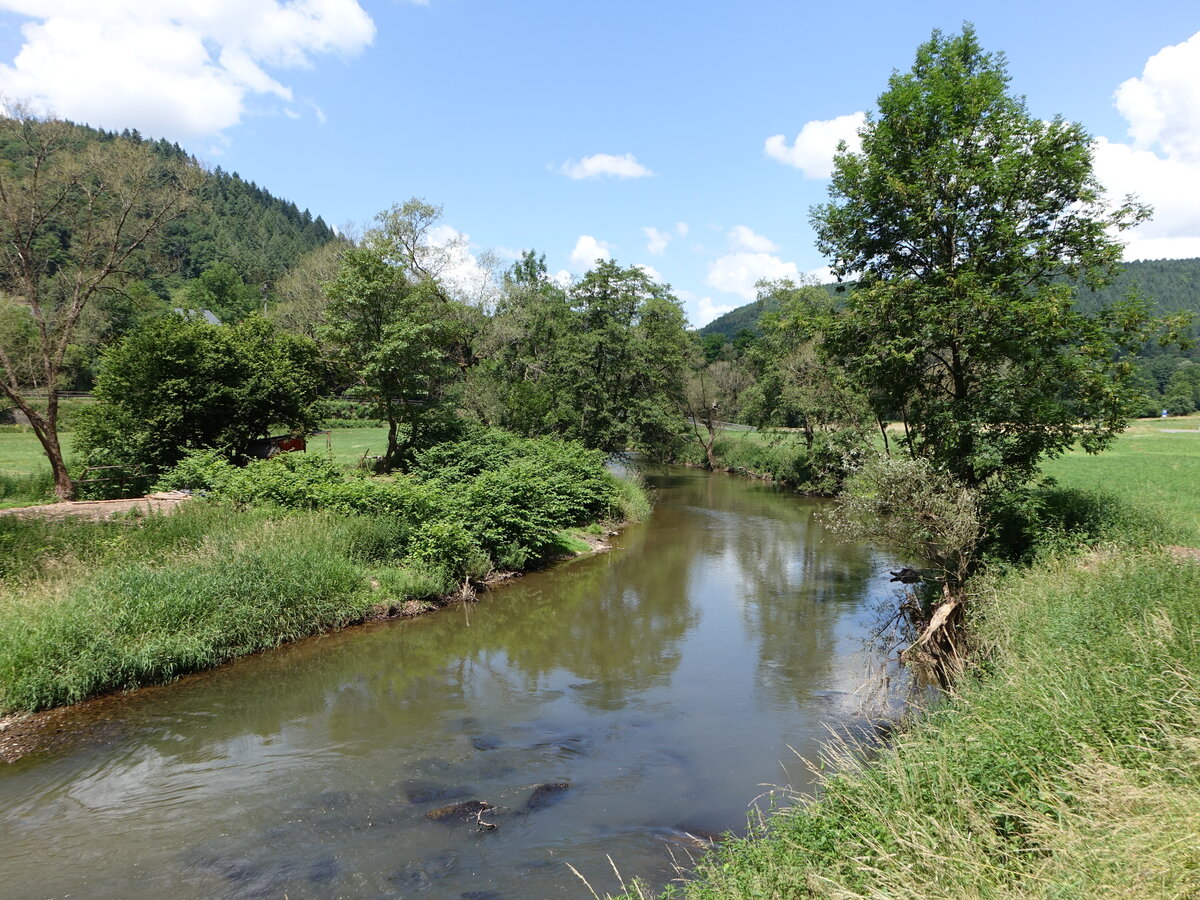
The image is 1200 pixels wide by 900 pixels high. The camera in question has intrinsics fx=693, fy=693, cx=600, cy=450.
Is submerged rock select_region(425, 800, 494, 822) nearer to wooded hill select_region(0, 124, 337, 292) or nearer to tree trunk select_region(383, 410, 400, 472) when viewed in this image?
tree trunk select_region(383, 410, 400, 472)

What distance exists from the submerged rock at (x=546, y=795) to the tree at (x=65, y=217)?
1811 centimetres

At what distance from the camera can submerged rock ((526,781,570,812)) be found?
Result: 28.1 ft

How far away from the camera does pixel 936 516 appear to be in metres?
12.7

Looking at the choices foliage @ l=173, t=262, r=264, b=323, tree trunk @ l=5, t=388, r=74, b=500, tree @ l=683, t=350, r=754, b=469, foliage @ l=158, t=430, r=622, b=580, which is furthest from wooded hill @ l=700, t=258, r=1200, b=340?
tree trunk @ l=5, t=388, r=74, b=500

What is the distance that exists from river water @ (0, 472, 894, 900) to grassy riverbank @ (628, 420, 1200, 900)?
6.61ft

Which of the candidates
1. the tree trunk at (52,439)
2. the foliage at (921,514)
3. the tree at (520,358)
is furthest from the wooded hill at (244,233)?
the foliage at (921,514)

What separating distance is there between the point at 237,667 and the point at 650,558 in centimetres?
1310

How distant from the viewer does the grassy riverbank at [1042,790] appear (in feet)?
14.6

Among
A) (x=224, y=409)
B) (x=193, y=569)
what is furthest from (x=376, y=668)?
(x=224, y=409)

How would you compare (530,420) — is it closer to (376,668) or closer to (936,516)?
(376,668)

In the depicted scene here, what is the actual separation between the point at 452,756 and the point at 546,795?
1.75m

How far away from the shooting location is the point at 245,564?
13.9 metres

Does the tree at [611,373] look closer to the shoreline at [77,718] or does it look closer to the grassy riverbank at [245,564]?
the grassy riverbank at [245,564]

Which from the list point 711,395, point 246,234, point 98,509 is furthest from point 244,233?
point 98,509
